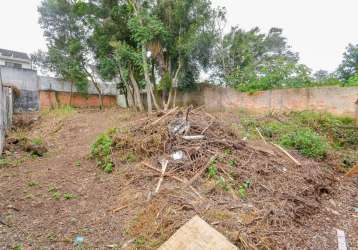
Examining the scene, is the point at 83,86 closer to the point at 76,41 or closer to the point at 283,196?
the point at 76,41

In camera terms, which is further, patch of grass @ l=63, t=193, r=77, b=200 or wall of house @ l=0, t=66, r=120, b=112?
wall of house @ l=0, t=66, r=120, b=112

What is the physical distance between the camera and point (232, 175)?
3982 millimetres

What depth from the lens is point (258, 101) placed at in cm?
999

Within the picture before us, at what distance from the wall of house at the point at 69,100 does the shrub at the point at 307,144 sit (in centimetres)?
1108

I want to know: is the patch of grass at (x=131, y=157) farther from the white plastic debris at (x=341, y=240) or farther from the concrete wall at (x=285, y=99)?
the concrete wall at (x=285, y=99)

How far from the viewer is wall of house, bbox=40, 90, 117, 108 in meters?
12.0

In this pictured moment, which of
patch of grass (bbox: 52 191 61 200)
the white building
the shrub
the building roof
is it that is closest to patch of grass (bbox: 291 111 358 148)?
the shrub

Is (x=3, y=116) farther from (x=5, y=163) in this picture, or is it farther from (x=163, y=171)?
(x=163, y=171)

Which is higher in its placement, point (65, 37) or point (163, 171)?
point (65, 37)

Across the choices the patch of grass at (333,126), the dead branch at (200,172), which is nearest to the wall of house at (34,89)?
the dead branch at (200,172)

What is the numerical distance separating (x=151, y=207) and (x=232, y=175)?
4.98 ft

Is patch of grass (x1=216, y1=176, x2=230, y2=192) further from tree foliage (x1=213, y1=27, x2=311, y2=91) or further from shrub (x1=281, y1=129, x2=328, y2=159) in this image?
tree foliage (x1=213, y1=27, x2=311, y2=91)

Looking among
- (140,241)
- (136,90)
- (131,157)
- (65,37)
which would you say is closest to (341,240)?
(140,241)

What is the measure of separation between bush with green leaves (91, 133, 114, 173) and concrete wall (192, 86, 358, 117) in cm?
677
